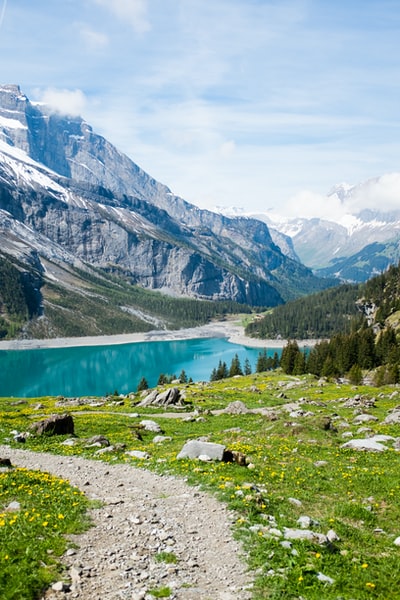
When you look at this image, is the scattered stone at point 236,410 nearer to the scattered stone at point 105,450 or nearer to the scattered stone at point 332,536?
the scattered stone at point 105,450

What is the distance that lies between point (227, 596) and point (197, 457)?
11654 mm

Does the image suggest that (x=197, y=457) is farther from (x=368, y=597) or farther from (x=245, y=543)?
(x=368, y=597)

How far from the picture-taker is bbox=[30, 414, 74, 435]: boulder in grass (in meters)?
32.2

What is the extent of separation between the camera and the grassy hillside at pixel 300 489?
38.3 feet

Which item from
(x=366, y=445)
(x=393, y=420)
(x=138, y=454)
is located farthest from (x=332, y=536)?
(x=393, y=420)

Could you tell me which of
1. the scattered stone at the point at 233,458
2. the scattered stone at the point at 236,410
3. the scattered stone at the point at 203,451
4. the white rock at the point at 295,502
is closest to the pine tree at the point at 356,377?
the scattered stone at the point at 236,410

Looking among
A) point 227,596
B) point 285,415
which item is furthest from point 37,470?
point 285,415

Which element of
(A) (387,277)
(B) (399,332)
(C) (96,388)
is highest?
(A) (387,277)

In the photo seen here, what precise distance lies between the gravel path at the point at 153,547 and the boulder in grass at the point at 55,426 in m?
13.5

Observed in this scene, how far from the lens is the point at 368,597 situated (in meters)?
10.7

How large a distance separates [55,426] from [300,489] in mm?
20521

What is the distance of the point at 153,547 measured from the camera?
43.1 feet

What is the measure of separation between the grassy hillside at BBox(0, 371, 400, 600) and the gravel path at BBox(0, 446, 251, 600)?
483mm

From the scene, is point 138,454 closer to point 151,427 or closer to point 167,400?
point 151,427
